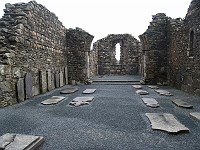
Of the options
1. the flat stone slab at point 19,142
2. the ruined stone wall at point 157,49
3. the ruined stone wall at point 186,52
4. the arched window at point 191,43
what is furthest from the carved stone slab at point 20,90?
the ruined stone wall at point 157,49

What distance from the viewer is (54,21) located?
9.77 meters

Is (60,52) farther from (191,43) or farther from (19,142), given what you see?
(19,142)

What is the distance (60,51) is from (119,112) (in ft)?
21.6

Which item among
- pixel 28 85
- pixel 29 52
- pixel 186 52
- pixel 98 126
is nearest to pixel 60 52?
pixel 29 52

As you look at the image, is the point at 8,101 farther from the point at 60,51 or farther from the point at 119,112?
the point at 60,51

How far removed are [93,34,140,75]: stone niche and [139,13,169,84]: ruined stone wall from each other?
652 cm

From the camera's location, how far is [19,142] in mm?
2961

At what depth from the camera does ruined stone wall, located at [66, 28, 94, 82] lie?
11477 millimetres

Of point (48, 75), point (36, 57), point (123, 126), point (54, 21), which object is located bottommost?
point (123, 126)

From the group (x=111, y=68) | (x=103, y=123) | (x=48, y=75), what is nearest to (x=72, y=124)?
(x=103, y=123)

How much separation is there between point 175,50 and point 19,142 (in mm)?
8535

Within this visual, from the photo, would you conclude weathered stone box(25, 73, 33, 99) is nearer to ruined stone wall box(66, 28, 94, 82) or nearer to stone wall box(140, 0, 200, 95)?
ruined stone wall box(66, 28, 94, 82)

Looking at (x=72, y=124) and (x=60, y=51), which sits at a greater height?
(x=60, y=51)

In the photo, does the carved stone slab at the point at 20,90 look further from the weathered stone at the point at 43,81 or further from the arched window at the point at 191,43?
the arched window at the point at 191,43
